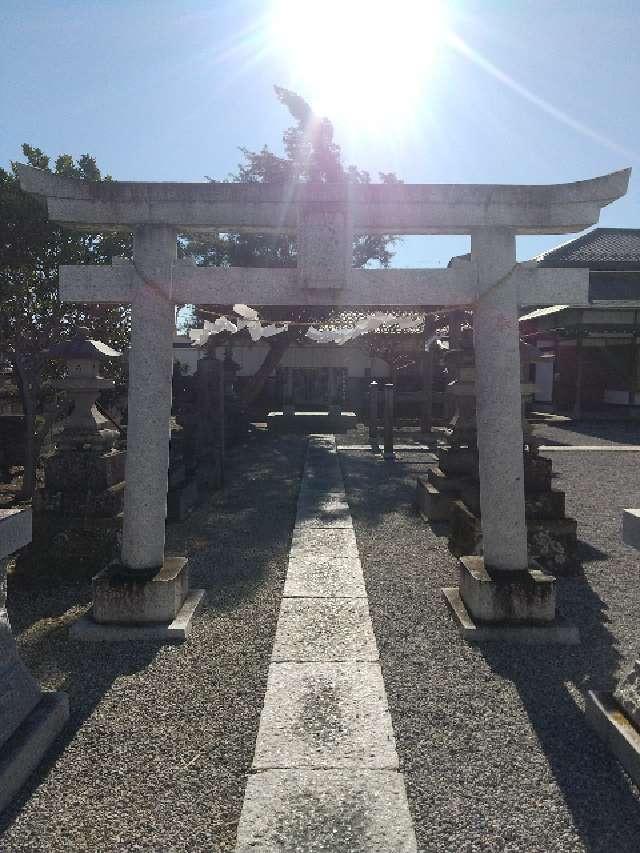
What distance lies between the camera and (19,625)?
388cm

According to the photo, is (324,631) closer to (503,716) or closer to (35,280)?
(503,716)

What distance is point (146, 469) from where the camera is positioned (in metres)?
3.70

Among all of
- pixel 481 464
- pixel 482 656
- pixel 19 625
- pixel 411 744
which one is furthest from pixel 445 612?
pixel 19 625

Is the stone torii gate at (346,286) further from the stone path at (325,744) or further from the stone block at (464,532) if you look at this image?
the stone block at (464,532)

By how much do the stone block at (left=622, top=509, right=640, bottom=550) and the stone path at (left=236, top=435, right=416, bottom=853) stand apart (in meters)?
1.50

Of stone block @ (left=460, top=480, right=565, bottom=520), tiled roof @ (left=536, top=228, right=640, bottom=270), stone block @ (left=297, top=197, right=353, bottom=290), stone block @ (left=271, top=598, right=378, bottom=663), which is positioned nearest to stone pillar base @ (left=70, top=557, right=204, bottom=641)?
stone block @ (left=271, top=598, right=378, bottom=663)

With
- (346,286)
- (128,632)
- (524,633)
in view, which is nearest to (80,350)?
(128,632)

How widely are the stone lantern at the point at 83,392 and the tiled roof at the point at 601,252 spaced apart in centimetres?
1903

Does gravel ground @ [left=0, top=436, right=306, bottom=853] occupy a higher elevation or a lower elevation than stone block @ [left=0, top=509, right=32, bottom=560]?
lower

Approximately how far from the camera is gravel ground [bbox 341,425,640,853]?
81.5 inches

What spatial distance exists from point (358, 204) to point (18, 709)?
11.7 ft

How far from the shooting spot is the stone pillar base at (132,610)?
358 cm

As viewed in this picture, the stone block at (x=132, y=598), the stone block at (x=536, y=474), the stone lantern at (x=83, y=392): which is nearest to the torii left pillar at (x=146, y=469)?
the stone block at (x=132, y=598)

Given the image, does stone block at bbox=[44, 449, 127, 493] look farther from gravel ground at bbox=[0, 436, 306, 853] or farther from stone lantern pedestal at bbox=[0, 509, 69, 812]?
stone lantern pedestal at bbox=[0, 509, 69, 812]
